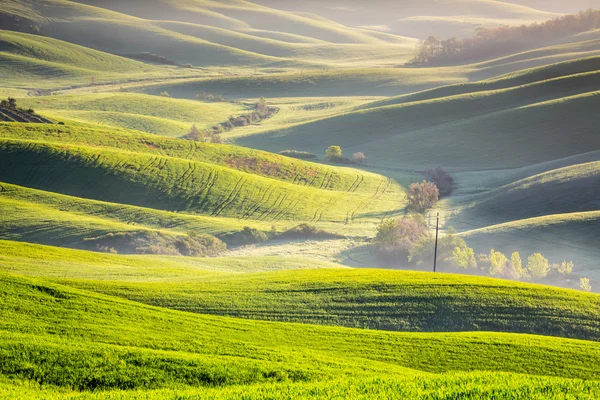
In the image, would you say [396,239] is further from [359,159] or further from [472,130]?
[472,130]

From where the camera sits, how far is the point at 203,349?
19453 millimetres

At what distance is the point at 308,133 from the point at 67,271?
10880 cm

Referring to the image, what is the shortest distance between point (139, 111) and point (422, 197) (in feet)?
309

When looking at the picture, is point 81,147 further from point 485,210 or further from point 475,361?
point 475,361

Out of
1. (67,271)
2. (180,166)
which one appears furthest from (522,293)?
(180,166)

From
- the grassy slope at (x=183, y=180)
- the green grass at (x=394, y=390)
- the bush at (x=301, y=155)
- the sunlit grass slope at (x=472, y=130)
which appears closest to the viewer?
the green grass at (x=394, y=390)

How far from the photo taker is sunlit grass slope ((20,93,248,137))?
14300 cm

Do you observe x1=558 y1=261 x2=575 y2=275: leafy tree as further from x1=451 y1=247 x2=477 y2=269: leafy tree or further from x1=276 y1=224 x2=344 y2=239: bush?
x1=276 y1=224 x2=344 y2=239: bush

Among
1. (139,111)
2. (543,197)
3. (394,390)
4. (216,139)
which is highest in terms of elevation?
(139,111)

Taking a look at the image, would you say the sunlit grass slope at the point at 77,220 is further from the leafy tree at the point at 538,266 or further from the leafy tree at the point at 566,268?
the leafy tree at the point at 566,268

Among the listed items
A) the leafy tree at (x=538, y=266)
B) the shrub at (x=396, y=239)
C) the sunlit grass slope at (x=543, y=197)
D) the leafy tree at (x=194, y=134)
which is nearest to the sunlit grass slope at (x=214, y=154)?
the sunlit grass slope at (x=543, y=197)

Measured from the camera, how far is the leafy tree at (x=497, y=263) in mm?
61469

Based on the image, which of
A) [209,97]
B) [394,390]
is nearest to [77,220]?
[394,390]

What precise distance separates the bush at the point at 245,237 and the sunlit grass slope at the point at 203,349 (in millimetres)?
46726
